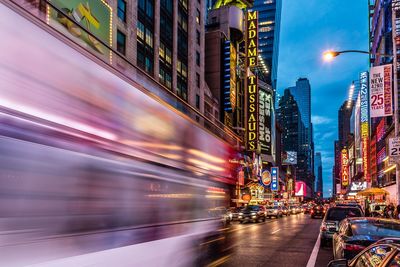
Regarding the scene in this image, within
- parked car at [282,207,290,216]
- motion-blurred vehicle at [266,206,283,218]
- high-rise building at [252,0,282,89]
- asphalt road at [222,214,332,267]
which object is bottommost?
parked car at [282,207,290,216]

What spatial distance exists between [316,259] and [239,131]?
5938 centimetres

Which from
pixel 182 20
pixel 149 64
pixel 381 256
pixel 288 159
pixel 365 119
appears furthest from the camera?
pixel 288 159

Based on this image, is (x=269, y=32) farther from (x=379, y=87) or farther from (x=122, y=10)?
(x=379, y=87)

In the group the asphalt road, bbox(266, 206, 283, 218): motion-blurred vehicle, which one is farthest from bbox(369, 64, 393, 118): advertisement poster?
bbox(266, 206, 283, 218): motion-blurred vehicle

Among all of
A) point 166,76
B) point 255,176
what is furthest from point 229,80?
point 166,76

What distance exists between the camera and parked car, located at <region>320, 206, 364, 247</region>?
17.1 metres

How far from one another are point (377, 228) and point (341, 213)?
9.90m

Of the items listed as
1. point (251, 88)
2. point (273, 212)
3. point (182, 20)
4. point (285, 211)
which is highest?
point (182, 20)

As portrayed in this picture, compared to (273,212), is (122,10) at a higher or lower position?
higher

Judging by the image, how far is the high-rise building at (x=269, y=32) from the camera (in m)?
176

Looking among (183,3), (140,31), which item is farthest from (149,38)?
(183,3)

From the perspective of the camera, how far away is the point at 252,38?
60562mm

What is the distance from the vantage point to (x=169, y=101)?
754cm

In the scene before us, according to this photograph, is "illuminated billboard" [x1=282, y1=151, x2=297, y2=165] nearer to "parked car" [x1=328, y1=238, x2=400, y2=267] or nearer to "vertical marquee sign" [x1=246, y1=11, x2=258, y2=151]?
"vertical marquee sign" [x1=246, y1=11, x2=258, y2=151]
